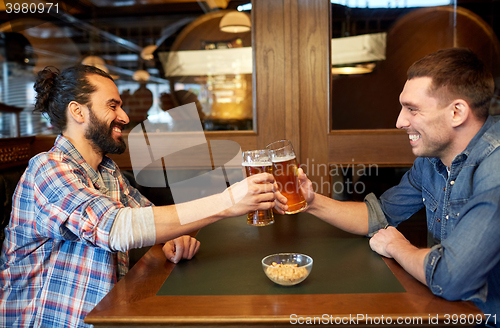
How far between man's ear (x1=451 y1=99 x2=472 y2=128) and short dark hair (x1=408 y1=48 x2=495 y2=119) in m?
0.01

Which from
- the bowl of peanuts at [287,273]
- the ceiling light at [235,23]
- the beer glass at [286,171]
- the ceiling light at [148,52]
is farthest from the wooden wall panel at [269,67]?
the bowl of peanuts at [287,273]

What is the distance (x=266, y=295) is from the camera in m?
1.05

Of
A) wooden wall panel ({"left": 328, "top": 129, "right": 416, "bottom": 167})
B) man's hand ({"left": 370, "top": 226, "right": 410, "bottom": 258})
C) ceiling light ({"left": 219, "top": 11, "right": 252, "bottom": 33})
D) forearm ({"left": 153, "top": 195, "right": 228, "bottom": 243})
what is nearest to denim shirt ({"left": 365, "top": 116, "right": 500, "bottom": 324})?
man's hand ({"left": 370, "top": 226, "right": 410, "bottom": 258})

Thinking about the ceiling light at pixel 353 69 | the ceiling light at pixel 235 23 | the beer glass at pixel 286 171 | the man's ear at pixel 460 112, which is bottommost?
the beer glass at pixel 286 171

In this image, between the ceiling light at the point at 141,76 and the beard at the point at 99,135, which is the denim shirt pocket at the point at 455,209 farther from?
the ceiling light at the point at 141,76

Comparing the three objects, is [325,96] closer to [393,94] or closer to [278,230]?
[393,94]

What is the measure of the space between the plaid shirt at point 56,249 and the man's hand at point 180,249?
7.8 inches

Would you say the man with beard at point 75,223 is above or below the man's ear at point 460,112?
below

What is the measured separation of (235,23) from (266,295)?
2.14 meters

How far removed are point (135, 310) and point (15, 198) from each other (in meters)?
0.82

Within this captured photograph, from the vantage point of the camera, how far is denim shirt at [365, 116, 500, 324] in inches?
40.9

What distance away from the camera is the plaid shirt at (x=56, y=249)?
4.28 ft

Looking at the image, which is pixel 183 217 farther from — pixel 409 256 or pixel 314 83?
pixel 314 83

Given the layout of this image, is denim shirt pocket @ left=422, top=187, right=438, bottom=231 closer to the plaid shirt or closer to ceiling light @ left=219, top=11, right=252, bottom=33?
the plaid shirt
